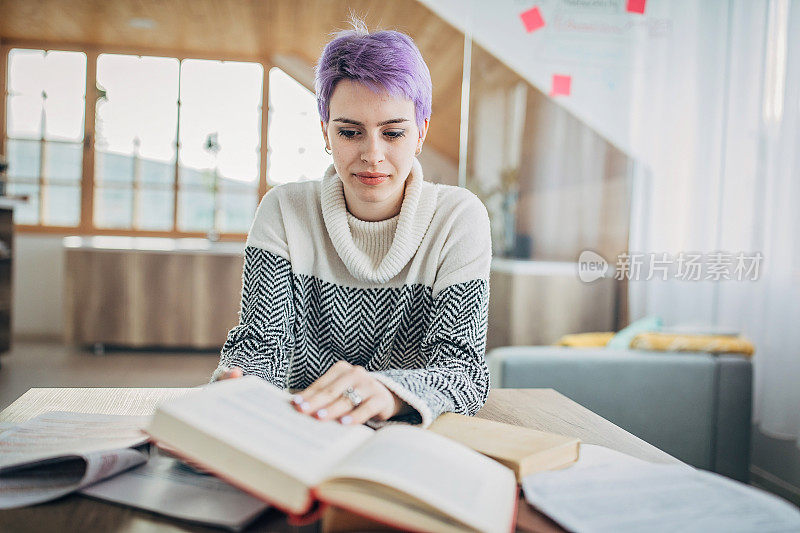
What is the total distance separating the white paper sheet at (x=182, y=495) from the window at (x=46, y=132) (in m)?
5.19

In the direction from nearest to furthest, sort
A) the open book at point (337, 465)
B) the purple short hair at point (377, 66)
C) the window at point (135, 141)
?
1. the open book at point (337, 465)
2. the purple short hair at point (377, 66)
3. the window at point (135, 141)

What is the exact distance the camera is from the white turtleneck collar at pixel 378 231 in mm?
1209

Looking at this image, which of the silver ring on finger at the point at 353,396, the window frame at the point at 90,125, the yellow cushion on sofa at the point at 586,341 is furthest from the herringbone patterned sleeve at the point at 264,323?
the window frame at the point at 90,125

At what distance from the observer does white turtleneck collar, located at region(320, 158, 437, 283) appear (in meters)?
1.21

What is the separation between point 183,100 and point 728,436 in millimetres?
4686

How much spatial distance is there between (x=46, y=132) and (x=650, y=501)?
5658 mm

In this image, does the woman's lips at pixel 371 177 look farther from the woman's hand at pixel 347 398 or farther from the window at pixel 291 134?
the window at pixel 291 134

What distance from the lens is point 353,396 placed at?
767 mm

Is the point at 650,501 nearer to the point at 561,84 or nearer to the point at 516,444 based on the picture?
the point at 516,444

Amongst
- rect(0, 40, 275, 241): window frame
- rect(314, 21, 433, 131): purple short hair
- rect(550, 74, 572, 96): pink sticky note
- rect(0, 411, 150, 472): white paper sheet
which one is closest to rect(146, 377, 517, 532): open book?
rect(0, 411, 150, 472): white paper sheet

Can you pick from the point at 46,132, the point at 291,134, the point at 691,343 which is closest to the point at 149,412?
the point at 691,343

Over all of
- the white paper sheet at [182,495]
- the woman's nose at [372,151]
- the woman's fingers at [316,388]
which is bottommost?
the white paper sheet at [182,495]

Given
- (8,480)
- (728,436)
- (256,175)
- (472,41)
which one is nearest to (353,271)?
(8,480)

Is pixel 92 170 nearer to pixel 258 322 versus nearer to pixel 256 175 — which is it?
pixel 256 175
